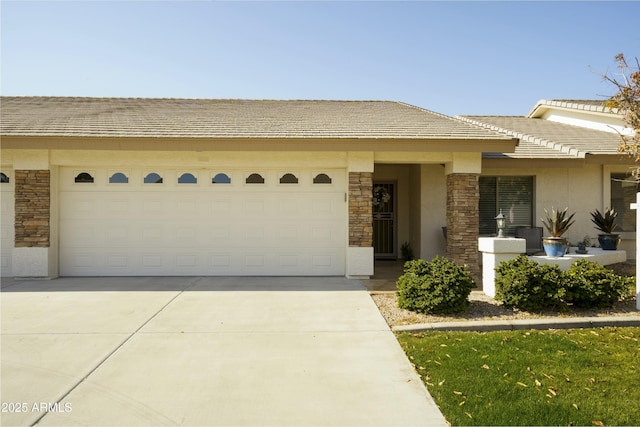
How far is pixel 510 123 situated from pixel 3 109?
54.7 feet

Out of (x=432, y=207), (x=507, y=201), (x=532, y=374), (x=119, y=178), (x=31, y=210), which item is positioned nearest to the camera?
(x=532, y=374)

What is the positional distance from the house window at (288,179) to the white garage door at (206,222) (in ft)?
0.08

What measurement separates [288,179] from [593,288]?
6602mm

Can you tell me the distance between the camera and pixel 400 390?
4.14 meters

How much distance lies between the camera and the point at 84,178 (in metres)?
10.1

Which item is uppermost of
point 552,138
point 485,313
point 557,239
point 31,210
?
point 552,138

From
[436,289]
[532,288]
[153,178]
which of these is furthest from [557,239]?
[153,178]

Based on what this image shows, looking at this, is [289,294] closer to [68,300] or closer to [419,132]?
[68,300]

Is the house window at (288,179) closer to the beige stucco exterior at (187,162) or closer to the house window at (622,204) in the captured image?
the beige stucco exterior at (187,162)

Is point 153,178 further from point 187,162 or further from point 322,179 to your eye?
point 322,179

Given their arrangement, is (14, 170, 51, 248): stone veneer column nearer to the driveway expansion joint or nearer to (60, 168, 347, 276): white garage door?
(60, 168, 347, 276): white garage door

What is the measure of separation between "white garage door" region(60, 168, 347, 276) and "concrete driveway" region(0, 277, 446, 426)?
2.10 meters

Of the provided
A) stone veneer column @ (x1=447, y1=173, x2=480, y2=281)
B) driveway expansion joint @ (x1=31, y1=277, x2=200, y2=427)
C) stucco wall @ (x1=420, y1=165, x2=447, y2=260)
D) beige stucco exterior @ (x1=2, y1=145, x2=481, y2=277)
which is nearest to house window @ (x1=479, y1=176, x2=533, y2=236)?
stucco wall @ (x1=420, y1=165, x2=447, y2=260)

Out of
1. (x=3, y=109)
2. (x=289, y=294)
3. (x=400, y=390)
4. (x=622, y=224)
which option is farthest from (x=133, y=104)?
(x=622, y=224)
